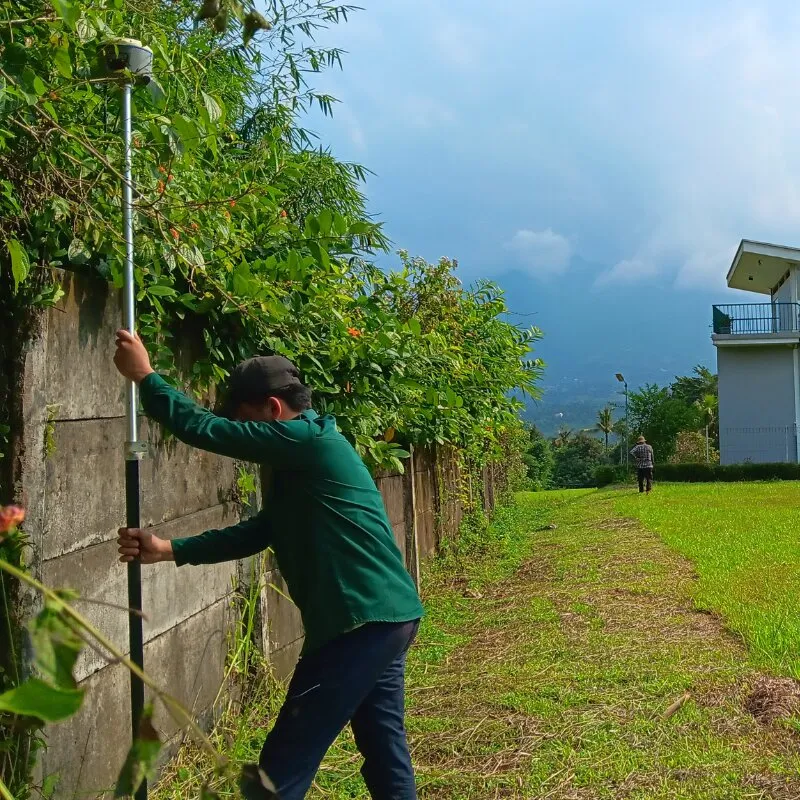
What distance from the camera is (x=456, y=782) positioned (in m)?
3.92

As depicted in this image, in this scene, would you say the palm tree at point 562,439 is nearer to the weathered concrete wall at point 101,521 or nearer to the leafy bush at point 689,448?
the leafy bush at point 689,448

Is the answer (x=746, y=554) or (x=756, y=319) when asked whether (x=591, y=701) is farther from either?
(x=756, y=319)

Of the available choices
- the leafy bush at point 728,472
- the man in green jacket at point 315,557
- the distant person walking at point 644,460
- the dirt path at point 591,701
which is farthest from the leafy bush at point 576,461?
the man in green jacket at point 315,557

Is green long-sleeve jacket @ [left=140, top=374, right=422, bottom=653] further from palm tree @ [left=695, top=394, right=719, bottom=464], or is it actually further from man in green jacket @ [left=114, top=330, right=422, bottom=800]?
palm tree @ [left=695, top=394, right=719, bottom=464]

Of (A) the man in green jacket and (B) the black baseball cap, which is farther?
(B) the black baseball cap

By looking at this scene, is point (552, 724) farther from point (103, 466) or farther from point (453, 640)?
point (103, 466)

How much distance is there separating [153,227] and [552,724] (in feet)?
10.6

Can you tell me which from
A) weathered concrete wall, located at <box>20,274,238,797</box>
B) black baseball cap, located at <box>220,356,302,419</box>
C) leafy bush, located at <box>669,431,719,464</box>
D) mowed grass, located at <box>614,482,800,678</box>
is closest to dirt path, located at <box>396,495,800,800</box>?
mowed grass, located at <box>614,482,800,678</box>

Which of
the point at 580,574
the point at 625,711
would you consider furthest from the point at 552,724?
the point at 580,574

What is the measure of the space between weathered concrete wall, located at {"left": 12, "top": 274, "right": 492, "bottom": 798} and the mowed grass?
3512 mm

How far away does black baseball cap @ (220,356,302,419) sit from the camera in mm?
2881

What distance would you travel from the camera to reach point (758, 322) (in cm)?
3222

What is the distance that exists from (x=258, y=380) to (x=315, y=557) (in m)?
0.63

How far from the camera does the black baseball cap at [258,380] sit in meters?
2.88
